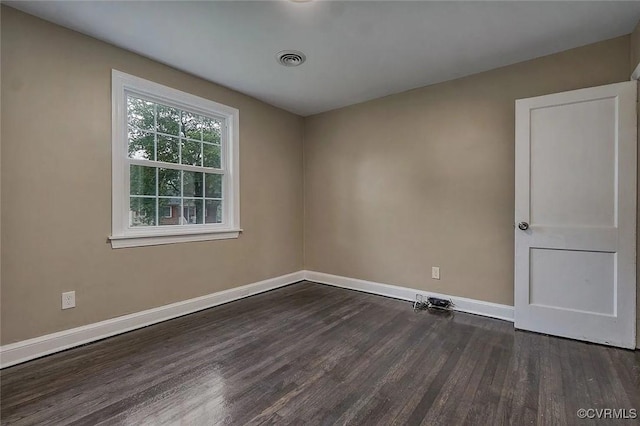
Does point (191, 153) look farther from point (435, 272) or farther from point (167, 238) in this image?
point (435, 272)

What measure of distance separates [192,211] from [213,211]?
254 millimetres

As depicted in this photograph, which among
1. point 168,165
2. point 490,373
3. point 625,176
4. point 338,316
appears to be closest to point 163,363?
point 338,316

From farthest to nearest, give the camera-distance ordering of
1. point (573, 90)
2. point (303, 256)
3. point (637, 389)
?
point (303, 256) → point (573, 90) → point (637, 389)

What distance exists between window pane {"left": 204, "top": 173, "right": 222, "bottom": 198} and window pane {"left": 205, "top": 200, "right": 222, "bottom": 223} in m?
0.08

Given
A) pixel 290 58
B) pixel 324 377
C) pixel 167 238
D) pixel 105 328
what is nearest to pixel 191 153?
pixel 167 238

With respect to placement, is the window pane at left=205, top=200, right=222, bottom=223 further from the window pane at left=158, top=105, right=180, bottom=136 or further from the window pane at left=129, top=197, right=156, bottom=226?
the window pane at left=158, top=105, right=180, bottom=136

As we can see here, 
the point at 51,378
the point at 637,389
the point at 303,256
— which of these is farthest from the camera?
the point at 303,256

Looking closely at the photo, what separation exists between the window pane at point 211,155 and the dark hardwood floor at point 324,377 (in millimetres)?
1655

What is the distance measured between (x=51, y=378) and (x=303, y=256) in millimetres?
2940

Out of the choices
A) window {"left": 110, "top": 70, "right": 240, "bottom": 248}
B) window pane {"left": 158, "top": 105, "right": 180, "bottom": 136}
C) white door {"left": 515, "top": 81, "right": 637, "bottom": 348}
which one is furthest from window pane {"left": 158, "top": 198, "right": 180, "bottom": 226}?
white door {"left": 515, "top": 81, "right": 637, "bottom": 348}

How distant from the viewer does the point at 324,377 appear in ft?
6.18

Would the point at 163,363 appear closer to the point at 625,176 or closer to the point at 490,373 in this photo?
the point at 490,373

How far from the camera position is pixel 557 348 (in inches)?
89.1

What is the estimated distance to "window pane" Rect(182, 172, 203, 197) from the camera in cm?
306
